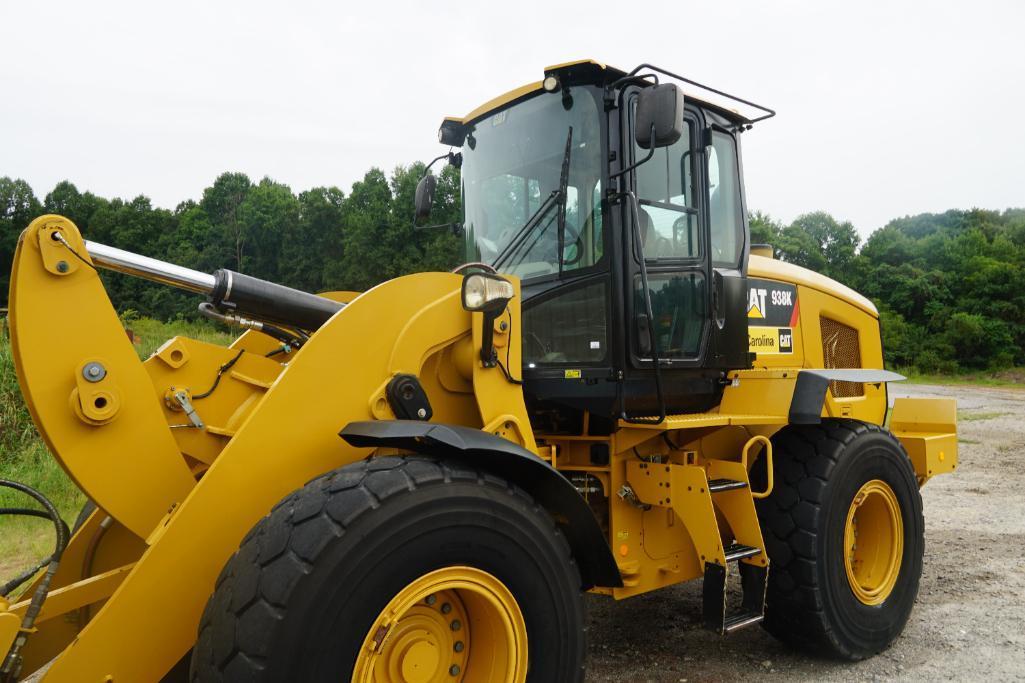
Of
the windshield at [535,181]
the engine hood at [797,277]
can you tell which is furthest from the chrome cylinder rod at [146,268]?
the engine hood at [797,277]

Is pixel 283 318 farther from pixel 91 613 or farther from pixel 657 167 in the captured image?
pixel 657 167

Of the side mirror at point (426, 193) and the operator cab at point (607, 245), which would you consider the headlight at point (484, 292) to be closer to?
the operator cab at point (607, 245)

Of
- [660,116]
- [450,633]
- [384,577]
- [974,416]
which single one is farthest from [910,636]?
[974,416]

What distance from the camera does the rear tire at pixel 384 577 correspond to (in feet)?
6.68

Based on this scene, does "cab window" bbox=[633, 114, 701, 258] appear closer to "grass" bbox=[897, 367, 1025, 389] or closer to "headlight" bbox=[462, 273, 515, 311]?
"headlight" bbox=[462, 273, 515, 311]

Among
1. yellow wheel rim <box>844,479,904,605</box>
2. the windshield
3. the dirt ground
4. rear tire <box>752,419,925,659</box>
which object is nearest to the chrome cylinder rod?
the windshield

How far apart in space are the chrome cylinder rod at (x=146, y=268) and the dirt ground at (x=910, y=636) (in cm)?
267

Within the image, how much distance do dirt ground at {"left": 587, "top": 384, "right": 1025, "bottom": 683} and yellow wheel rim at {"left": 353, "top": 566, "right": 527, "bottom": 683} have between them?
1382mm

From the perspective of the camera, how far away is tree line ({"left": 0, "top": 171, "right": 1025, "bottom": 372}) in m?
30.5

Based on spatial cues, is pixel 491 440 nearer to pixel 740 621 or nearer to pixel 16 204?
pixel 740 621

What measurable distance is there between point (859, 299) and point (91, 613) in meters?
5.05

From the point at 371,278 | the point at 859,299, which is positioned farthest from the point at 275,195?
the point at 859,299

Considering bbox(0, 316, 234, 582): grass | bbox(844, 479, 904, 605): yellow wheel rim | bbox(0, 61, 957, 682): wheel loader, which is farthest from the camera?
bbox(0, 316, 234, 582): grass

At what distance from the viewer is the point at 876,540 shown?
175 inches
